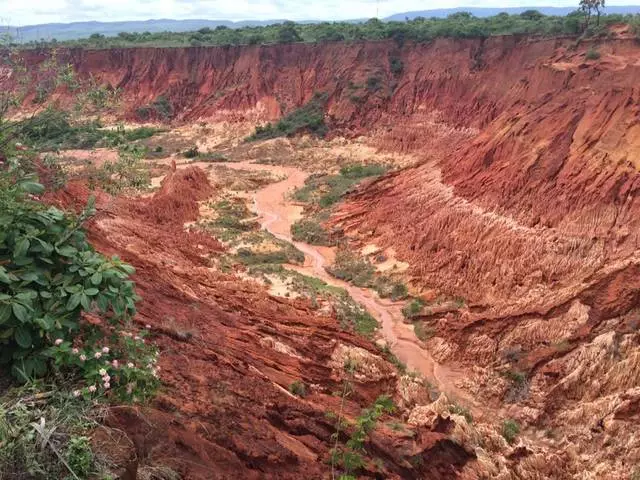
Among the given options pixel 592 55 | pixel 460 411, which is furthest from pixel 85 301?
pixel 592 55

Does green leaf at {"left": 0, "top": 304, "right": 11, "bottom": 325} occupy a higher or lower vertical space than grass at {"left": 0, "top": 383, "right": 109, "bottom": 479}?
higher

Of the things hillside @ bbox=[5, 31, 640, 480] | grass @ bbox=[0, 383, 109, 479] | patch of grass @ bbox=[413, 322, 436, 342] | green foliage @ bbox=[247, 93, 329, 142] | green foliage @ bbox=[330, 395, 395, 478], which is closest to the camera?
grass @ bbox=[0, 383, 109, 479]

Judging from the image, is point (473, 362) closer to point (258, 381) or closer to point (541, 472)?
point (541, 472)

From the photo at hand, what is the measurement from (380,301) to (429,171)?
880 centimetres

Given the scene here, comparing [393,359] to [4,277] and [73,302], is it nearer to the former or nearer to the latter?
[73,302]

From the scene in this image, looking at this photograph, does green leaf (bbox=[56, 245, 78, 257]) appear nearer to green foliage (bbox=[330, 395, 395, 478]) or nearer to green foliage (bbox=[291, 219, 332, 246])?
green foliage (bbox=[330, 395, 395, 478])

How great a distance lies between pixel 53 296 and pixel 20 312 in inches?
17.7

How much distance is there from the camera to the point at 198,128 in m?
51.9

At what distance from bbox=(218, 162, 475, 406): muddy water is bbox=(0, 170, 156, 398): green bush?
Answer: 10.4 m

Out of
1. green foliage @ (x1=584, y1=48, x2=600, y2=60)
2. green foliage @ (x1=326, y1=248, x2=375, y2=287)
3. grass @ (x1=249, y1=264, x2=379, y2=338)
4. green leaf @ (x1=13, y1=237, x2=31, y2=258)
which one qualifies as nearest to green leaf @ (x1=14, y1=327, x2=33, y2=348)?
green leaf @ (x1=13, y1=237, x2=31, y2=258)

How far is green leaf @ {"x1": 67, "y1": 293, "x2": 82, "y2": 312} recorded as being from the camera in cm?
513

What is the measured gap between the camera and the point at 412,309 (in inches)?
720

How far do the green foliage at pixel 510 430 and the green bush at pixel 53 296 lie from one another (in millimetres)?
8874

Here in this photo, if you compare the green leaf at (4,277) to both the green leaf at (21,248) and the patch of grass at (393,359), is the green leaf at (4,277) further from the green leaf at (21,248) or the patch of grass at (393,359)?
the patch of grass at (393,359)
